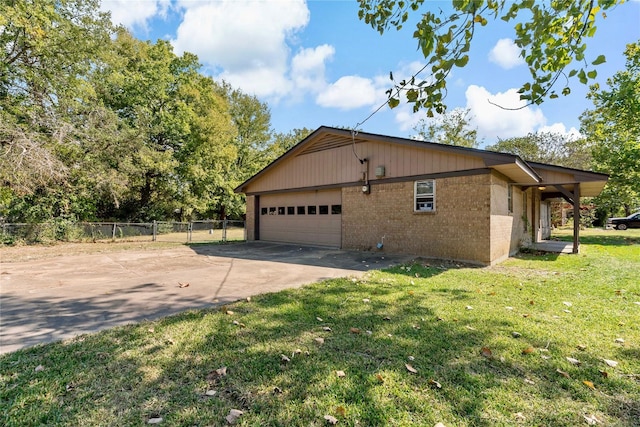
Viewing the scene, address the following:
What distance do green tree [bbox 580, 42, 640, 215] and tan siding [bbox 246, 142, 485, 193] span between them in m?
12.5

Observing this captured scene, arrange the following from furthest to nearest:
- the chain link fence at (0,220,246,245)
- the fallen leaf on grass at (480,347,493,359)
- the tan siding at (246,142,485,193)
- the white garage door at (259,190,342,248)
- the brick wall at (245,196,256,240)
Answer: the brick wall at (245,196,256,240) → the chain link fence at (0,220,246,245) → the white garage door at (259,190,342,248) → the tan siding at (246,142,485,193) → the fallen leaf on grass at (480,347,493,359)

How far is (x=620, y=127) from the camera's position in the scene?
712 inches

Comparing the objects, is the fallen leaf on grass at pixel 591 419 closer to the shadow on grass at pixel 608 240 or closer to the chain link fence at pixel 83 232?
the shadow on grass at pixel 608 240

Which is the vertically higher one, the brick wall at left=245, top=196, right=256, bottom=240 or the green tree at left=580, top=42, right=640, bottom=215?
the green tree at left=580, top=42, right=640, bottom=215

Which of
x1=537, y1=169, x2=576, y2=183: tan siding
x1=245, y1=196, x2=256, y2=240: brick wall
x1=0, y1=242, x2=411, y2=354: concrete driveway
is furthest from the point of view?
x1=245, y1=196, x2=256, y2=240: brick wall

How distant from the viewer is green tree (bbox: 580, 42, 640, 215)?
1617 cm

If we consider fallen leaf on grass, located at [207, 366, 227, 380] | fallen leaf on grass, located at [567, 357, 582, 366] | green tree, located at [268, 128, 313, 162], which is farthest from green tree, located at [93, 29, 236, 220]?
fallen leaf on grass, located at [567, 357, 582, 366]

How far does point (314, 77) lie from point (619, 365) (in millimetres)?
15515

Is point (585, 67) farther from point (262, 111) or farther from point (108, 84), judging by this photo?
point (262, 111)

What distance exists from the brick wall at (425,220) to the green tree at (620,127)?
12.8 metres

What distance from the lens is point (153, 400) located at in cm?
225

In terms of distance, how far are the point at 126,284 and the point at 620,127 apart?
25.3 meters

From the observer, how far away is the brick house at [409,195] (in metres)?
8.75

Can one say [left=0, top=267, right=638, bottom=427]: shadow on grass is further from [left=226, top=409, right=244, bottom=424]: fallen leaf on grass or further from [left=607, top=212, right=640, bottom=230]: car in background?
[left=607, top=212, right=640, bottom=230]: car in background
